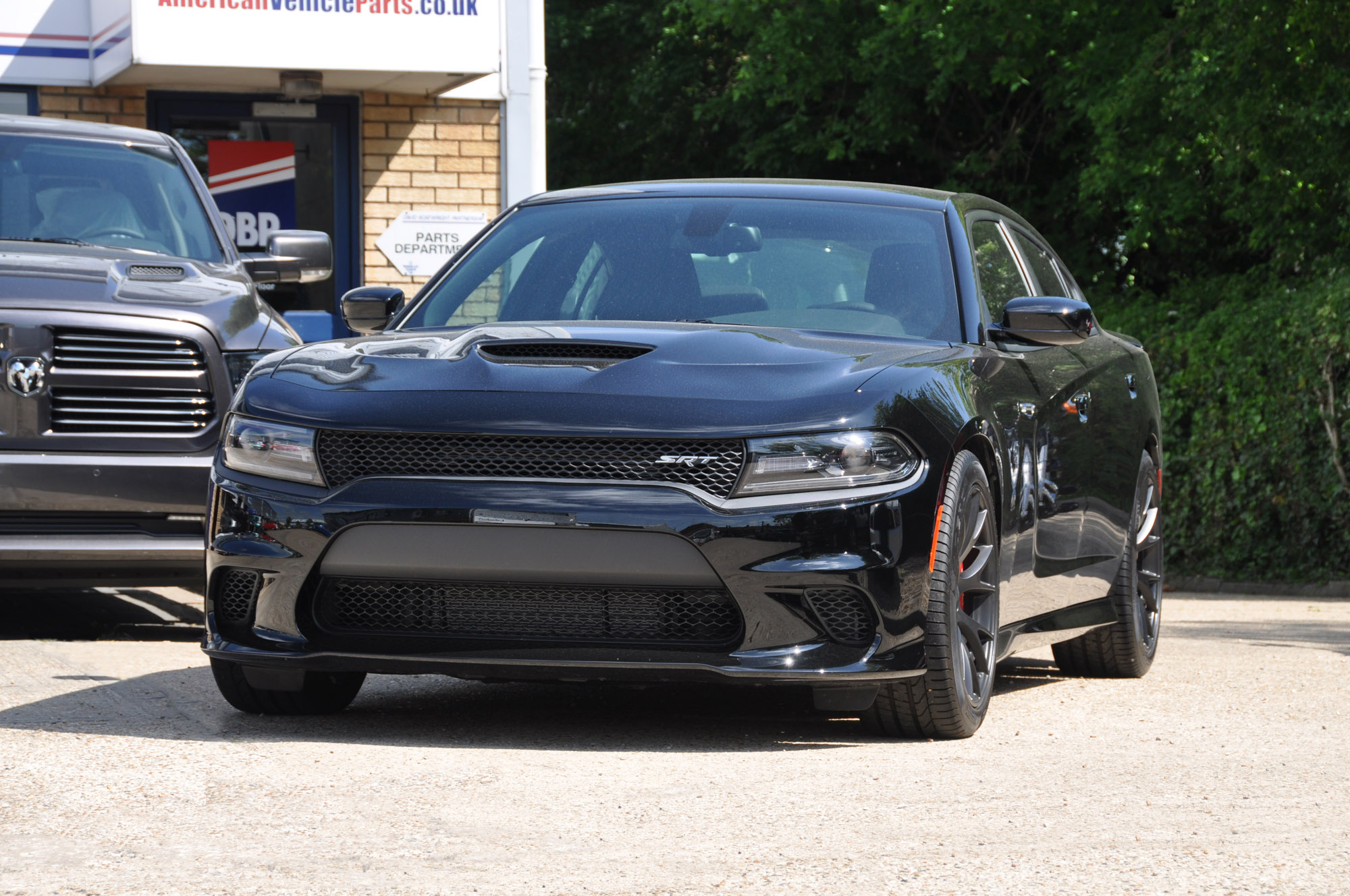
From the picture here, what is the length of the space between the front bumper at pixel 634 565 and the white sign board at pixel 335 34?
29.0 feet

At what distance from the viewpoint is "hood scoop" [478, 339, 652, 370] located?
214 inches

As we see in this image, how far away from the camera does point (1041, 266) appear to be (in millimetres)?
7754

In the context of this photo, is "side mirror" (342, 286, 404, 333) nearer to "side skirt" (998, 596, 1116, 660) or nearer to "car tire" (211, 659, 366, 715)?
"car tire" (211, 659, 366, 715)

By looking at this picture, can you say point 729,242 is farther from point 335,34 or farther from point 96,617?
point 335,34

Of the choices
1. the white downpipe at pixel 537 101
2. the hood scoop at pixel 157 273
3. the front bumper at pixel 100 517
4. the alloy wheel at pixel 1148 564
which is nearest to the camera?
the alloy wheel at pixel 1148 564

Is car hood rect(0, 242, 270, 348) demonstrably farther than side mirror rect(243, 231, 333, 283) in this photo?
No

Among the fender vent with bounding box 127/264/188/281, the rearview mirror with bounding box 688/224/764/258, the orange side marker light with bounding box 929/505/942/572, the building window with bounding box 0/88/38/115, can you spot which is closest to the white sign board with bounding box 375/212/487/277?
the building window with bounding box 0/88/38/115

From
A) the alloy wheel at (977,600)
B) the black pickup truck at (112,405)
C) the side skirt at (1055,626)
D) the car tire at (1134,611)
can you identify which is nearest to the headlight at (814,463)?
the alloy wheel at (977,600)

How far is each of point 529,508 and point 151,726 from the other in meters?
1.33

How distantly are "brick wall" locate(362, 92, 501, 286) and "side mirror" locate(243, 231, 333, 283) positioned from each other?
5892mm

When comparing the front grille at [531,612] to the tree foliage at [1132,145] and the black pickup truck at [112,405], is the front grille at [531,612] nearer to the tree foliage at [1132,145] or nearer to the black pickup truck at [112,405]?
the black pickup truck at [112,405]

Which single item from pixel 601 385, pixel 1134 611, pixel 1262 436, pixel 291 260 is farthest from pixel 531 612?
pixel 1262 436

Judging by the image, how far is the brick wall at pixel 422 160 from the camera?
15.5 meters

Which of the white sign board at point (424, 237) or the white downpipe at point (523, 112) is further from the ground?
the white downpipe at point (523, 112)
